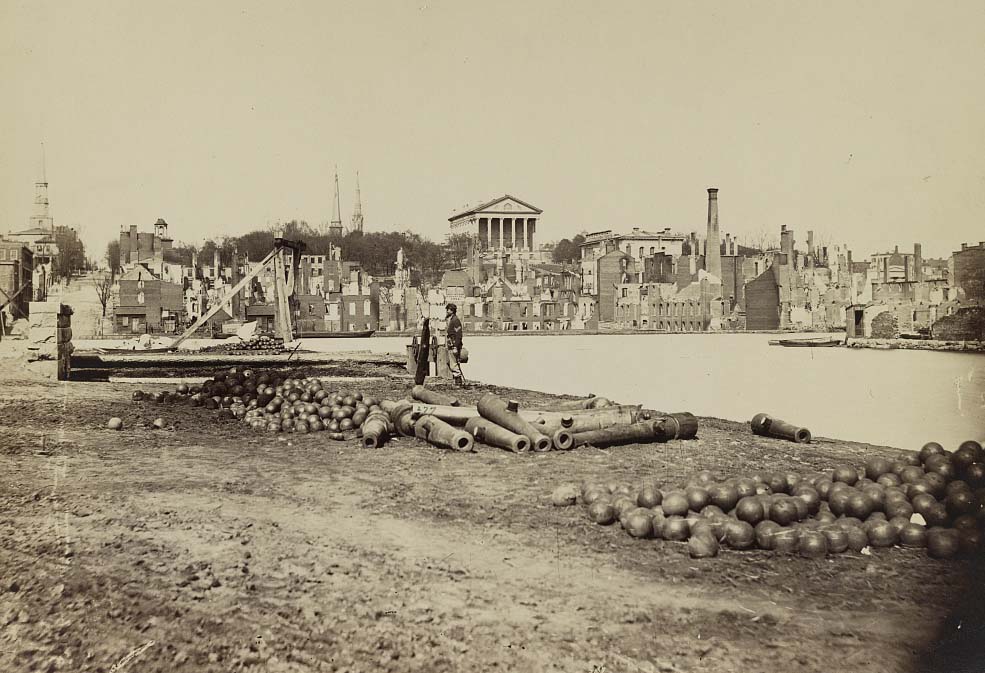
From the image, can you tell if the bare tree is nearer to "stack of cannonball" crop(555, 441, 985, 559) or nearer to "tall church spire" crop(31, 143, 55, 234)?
"tall church spire" crop(31, 143, 55, 234)

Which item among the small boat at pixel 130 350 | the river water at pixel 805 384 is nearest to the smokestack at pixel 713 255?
the river water at pixel 805 384

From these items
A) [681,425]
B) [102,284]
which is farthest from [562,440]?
[102,284]

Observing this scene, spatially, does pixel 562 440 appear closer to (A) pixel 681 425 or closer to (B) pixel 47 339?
(A) pixel 681 425

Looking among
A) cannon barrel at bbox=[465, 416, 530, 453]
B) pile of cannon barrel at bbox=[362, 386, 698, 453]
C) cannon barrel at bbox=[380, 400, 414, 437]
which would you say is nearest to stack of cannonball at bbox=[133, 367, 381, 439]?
cannon barrel at bbox=[380, 400, 414, 437]

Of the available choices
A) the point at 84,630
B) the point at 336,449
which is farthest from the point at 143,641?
the point at 336,449

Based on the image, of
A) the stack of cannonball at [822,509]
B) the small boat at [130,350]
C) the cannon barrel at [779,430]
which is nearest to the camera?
the stack of cannonball at [822,509]

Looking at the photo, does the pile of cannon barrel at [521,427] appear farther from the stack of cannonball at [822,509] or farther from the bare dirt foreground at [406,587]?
the stack of cannonball at [822,509]

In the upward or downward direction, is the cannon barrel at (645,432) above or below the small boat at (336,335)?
below
